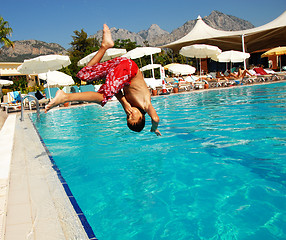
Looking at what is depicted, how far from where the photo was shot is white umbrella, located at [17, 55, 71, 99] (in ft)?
45.0

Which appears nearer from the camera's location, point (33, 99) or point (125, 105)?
point (125, 105)

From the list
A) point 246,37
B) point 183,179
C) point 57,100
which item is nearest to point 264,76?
point 246,37

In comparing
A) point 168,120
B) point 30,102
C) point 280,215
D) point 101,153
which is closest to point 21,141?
point 101,153

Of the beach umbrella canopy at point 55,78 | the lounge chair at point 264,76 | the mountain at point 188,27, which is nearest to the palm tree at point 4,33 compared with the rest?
the beach umbrella canopy at point 55,78

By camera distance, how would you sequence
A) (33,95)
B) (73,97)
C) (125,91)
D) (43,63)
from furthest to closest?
(33,95)
(43,63)
(125,91)
(73,97)

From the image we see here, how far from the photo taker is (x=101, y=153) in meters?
5.41

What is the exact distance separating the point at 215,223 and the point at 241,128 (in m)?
4.39

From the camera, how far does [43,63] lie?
1454 centimetres

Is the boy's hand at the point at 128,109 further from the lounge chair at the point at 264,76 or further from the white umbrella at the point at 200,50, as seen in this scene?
the white umbrella at the point at 200,50

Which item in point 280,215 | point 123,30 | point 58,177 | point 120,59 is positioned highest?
point 123,30

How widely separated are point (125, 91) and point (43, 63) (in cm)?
1229

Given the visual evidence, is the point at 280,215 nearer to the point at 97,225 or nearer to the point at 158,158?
the point at 97,225

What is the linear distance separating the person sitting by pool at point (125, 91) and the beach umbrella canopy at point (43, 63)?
1076cm

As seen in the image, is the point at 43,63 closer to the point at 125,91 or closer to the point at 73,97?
the point at 125,91
